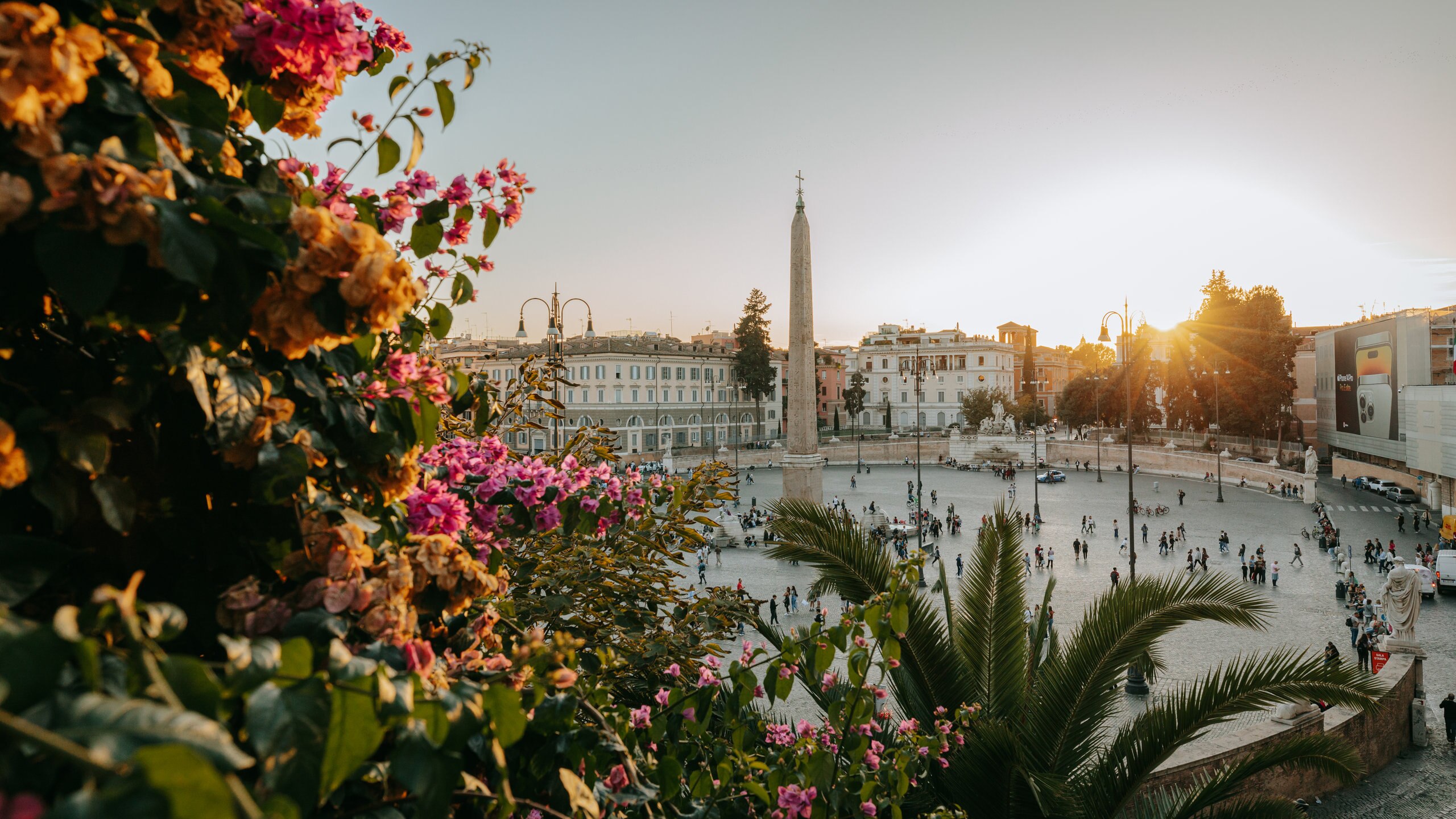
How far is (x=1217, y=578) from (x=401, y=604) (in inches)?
196

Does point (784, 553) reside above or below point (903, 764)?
above

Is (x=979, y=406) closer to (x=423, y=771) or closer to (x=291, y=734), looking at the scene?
(x=423, y=771)

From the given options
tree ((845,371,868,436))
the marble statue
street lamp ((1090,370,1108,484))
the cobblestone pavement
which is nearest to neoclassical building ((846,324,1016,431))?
tree ((845,371,868,436))

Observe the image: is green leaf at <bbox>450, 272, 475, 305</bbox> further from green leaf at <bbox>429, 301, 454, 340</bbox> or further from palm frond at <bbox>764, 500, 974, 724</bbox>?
palm frond at <bbox>764, 500, 974, 724</bbox>

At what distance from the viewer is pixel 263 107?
1894 mm

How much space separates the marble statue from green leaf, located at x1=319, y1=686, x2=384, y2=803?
1656 cm

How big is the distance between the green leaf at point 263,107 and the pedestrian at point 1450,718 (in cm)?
1568

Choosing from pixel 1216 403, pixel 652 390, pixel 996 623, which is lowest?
pixel 996 623

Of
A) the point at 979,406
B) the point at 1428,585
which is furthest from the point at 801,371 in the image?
the point at 979,406

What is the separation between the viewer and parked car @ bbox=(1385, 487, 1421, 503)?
34.3 meters

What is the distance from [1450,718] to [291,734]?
51.6 feet

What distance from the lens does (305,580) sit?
1664mm

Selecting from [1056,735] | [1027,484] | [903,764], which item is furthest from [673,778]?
[1027,484]

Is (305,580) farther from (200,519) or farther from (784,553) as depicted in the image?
(784,553)
